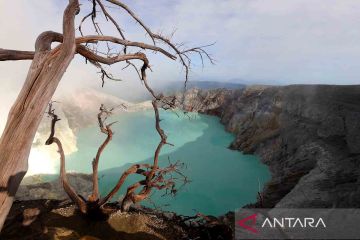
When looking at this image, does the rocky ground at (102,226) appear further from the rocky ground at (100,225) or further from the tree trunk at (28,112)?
the tree trunk at (28,112)

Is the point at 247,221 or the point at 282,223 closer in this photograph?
the point at 282,223

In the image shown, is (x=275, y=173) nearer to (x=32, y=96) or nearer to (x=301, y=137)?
(x=301, y=137)

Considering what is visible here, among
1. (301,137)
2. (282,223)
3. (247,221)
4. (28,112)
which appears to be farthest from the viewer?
(301,137)

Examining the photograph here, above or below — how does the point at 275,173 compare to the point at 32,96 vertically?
below

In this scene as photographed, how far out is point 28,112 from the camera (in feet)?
12.2

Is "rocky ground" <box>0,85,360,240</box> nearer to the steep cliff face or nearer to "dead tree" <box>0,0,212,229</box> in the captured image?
the steep cliff face

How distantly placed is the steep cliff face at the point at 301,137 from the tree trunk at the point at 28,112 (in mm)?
3280

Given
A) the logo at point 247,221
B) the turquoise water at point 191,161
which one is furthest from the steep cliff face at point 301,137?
the turquoise water at point 191,161

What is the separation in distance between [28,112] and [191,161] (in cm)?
2800

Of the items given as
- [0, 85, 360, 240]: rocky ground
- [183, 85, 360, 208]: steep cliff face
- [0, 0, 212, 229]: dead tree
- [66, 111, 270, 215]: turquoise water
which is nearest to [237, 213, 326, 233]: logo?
[0, 85, 360, 240]: rocky ground

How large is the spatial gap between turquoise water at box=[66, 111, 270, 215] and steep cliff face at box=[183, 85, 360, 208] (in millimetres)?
1753

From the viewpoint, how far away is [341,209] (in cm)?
765

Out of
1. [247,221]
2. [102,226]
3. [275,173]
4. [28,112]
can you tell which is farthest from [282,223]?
Answer: [275,173]

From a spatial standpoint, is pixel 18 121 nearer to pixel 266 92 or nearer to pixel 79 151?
pixel 79 151
